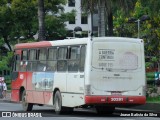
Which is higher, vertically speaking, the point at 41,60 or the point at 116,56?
the point at 41,60

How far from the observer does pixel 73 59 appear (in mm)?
25031

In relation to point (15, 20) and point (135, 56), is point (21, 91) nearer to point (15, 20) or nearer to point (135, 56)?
point (135, 56)

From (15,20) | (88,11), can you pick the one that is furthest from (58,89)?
(15,20)

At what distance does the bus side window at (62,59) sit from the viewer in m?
25.7

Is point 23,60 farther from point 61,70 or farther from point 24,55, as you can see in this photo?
point 61,70

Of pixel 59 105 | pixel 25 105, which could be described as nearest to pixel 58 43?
pixel 59 105

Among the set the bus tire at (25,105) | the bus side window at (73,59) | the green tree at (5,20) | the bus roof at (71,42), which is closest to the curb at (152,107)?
the bus roof at (71,42)

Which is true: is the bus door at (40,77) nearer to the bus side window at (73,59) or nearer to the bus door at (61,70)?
the bus door at (61,70)

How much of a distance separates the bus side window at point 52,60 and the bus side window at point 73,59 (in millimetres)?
1440

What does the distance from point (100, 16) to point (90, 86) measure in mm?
12016

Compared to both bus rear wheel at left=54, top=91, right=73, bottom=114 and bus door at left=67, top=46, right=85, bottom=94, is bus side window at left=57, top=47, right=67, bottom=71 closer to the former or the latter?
bus door at left=67, top=46, right=85, bottom=94

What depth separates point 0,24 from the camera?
58750 millimetres

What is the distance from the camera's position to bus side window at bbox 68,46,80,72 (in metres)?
24.8

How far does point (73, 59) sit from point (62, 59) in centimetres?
99
